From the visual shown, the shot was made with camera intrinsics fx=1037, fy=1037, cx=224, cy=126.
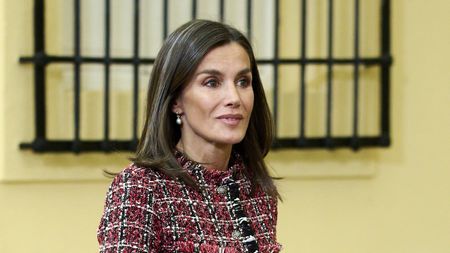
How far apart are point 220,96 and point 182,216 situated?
0.23 m

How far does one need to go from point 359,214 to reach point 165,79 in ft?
5.89

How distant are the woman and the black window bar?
1260 millimetres

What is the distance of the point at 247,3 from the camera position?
11.0 feet

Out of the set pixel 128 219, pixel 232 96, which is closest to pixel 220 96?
pixel 232 96

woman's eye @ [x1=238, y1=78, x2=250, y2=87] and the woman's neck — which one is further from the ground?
woman's eye @ [x1=238, y1=78, x2=250, y2=87]

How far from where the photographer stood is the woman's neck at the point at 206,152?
194 centimetres

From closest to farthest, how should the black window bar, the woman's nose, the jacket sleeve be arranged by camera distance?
the jacket sleeve < the woman's nose < the black window bar

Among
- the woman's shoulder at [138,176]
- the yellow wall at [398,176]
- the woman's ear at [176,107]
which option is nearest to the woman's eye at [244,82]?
the woman's ear at [176,107]

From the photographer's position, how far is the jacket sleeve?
1.73 meters

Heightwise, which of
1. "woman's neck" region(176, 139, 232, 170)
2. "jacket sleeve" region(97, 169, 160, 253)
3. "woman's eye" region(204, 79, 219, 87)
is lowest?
"jacket sleeve" region(97, 169, 160, 253)

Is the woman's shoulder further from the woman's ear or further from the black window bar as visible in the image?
the black window bar

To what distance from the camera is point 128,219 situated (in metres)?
1.74

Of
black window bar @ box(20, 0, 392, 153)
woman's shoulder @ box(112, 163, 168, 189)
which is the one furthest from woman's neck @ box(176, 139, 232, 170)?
black window bar @ box(20, 0, 392, 153)

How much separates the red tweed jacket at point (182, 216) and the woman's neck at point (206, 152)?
2 cm
